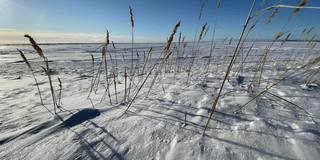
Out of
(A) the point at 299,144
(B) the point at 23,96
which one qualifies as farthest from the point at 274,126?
(B) the point at 23,96

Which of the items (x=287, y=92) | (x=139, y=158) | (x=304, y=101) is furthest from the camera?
(x=287, y=92)

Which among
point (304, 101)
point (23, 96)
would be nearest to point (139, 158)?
point (304, 101)

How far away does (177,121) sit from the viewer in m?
1.18

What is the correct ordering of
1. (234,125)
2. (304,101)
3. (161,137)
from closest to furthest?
(161,137) → (234,125) → (304,101)

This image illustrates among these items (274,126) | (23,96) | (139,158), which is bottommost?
(23,96)

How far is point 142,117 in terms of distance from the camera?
4.15ft

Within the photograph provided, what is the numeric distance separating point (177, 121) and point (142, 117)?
27 cm

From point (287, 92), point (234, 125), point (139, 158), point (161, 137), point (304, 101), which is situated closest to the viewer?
point (139, 158)

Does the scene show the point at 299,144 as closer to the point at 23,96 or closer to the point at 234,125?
the point at 234,125

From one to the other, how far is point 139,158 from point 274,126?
2.77ft

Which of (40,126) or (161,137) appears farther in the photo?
(40,126)

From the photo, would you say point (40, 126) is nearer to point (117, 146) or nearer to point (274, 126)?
point (117, 146)

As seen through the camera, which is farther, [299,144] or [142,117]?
[142,117]

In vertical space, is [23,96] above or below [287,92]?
below
